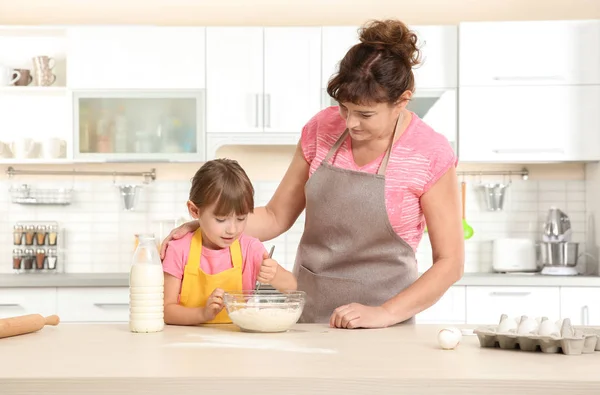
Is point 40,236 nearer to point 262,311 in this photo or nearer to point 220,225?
point 220,225

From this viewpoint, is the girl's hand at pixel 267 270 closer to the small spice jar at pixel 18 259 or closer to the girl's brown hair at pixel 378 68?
the girl's brown hair at pixel 378 68

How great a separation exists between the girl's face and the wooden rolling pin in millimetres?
421

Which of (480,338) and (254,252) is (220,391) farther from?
(254,252)

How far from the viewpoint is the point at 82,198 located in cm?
466

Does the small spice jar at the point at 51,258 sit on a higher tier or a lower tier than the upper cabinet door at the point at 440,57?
lower

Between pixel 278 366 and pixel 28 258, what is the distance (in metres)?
3.29

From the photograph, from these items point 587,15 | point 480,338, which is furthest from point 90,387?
point 587,15

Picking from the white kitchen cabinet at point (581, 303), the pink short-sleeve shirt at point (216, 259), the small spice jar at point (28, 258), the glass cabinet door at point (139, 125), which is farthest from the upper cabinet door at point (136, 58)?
the pink short-sleeve shirt at point (216, 259)

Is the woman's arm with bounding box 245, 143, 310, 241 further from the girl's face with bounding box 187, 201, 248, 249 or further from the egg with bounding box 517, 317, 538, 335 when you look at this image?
the egg with bounding box 517, 317, 538, 335

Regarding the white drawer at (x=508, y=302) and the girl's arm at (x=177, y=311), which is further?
the white drawer at (x=508, y=302)

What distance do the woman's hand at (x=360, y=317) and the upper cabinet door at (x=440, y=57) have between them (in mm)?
2492

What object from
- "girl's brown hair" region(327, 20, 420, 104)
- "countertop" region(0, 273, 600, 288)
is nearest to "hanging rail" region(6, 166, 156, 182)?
"countertop" region(0, 273, 600, 288)

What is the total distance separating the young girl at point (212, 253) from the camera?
79.3 inches

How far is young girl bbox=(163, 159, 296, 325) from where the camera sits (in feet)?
6.61
